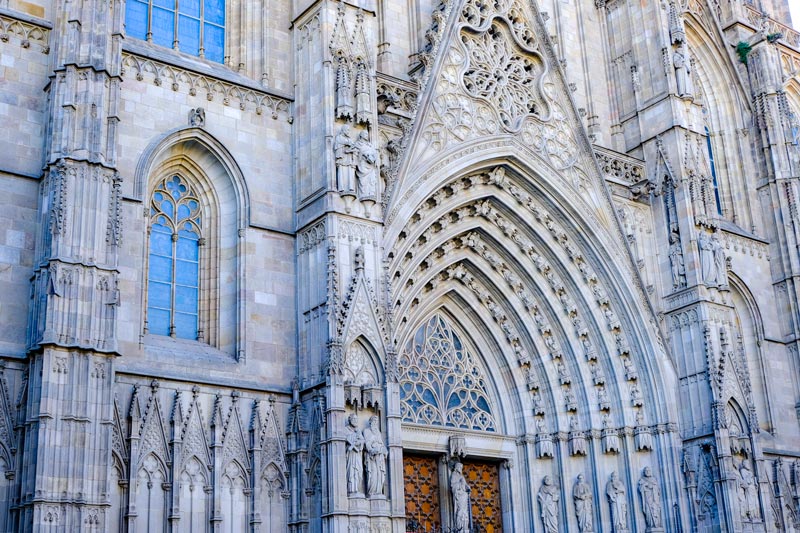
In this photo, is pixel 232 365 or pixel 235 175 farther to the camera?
pixel 235 175

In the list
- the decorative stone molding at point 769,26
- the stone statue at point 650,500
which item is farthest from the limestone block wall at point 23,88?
→ the decorative stone molding at point 769,26

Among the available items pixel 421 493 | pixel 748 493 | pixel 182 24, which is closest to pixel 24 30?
pixel 182 24

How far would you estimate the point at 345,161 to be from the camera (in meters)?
17.8

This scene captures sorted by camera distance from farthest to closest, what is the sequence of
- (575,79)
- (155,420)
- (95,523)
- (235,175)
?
(575,79) → (235,175) → (155,420) → (95,523)

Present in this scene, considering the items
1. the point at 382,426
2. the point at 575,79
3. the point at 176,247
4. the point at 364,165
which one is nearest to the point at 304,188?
the point at 364,165

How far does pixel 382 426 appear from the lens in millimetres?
16719

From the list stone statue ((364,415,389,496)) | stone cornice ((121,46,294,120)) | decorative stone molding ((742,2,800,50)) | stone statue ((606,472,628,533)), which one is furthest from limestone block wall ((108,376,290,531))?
decorative stone molding ((742,2,800,50))

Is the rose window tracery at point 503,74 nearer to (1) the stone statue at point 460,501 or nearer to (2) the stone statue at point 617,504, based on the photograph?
(1) the stone statue at point 460,501

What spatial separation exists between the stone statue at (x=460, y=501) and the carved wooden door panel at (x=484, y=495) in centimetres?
72

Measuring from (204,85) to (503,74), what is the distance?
21.8ft

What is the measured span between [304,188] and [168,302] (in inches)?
124

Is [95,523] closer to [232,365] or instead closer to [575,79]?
[232,365]

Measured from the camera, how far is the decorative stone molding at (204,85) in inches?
680

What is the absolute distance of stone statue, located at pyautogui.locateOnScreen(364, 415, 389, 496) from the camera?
1614 cm
